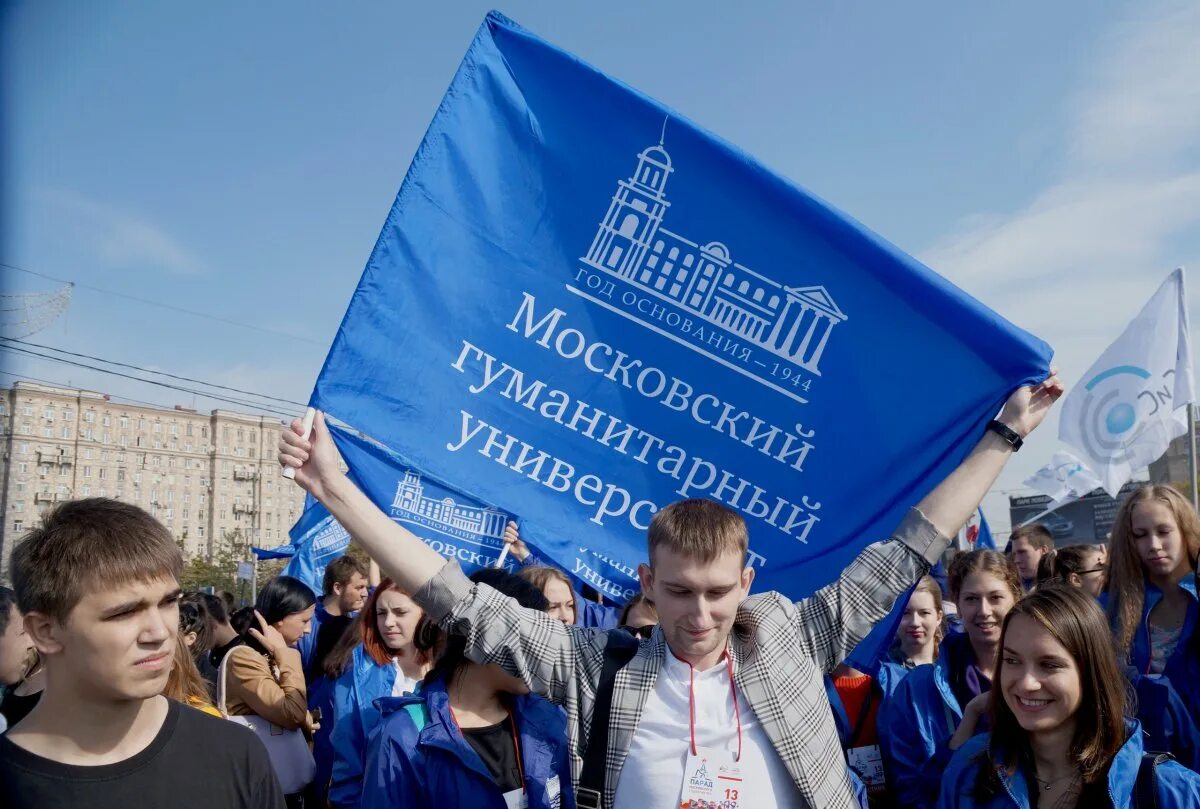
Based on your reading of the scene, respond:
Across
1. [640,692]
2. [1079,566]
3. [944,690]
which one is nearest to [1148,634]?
[944,690]

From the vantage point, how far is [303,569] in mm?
8547

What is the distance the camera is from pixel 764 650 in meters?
2.67

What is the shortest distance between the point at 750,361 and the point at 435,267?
1274mm

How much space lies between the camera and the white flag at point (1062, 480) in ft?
41.7

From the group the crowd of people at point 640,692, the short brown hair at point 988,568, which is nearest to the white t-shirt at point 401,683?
the crowd of people at point 640,692

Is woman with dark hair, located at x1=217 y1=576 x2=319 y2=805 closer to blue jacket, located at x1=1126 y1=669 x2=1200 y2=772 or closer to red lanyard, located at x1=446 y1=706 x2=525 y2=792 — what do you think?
red lanyard, located at x1=446 y1=706 x2=525 y2=792

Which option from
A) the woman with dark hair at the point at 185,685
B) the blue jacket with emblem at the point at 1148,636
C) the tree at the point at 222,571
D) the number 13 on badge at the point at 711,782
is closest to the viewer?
the number 13 on badge at the point at 711,782

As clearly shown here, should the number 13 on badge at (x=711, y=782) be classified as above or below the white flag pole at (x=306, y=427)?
below

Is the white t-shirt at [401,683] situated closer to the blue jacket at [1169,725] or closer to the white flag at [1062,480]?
the blue jacket at [1169,725]

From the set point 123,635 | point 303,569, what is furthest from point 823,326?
point 303,569

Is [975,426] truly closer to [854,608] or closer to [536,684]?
[854,608]

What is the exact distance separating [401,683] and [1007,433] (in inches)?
119

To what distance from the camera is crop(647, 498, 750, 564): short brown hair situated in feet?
8.48

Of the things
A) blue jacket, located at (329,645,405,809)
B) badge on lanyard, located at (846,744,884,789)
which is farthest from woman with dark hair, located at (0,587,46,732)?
badge on lanyard, located at (846,744,884,789)
